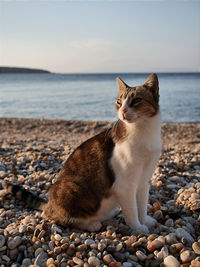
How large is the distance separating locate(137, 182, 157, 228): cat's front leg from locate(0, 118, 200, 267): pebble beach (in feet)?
0.33

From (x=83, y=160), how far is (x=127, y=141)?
62 centimetres

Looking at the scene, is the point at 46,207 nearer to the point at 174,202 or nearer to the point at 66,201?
the point at 66,201

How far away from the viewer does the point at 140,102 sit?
9.35 feet

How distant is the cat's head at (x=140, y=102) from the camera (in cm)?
282

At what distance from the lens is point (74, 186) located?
3162 mm

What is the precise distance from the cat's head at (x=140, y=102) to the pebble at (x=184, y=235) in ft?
4.27

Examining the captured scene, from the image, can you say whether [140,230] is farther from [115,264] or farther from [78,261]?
[78,261]

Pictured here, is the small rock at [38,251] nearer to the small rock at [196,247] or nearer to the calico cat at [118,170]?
the calico cat at [118,170]

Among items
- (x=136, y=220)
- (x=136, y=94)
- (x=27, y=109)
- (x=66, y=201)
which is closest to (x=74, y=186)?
(x=66, y=201)

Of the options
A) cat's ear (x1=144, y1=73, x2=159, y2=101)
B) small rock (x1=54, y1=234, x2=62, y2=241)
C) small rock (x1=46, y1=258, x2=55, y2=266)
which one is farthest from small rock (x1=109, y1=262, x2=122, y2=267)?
cat's ear (x1=144, y1=73, x2=159, y2=101)

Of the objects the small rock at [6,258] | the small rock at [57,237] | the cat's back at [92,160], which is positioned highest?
the cat's back at [92,160]

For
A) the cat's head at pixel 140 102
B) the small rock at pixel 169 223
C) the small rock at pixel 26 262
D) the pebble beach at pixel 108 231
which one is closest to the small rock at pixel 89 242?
the pebble beach at pixel 108 231

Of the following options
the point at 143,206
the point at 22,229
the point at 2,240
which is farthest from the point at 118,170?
the point at 2,240

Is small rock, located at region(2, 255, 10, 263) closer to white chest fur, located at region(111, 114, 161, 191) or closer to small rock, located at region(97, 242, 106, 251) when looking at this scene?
small rock, located at region(97, 242, 106, 251)
